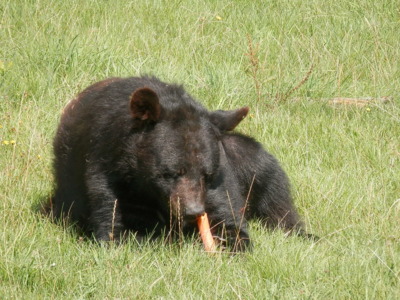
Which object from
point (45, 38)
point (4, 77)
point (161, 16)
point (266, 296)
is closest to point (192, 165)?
point (266, 296)

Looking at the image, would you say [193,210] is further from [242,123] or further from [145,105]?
[242,123]

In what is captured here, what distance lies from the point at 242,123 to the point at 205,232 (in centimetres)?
239

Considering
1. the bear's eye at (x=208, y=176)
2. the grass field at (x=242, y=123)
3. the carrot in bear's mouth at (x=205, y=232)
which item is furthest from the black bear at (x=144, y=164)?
the grass field at (x=242, y=123)

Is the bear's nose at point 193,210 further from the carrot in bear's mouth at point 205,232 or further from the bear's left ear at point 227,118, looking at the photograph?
the bear's left ear at point 227,118

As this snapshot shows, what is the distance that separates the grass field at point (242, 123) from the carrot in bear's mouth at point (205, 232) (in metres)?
0.09

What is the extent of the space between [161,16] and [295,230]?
4.63 m

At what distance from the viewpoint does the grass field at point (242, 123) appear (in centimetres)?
522

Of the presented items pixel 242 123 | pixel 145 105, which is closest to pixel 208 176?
pixel 145 105

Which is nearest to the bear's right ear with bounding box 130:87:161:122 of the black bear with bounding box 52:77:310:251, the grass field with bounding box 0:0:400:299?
the black bear with bounding box 52:77:310:251

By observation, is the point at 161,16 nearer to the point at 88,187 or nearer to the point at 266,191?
the point at 266,191

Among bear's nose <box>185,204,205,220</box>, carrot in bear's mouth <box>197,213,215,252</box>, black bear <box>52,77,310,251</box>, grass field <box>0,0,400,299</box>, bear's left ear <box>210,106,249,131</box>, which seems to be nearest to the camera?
grass field <box>0,0,400,299</box>

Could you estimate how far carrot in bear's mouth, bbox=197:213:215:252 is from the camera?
5922 millimetres

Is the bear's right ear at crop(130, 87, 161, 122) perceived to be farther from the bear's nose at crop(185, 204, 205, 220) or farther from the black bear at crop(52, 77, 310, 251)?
the bear's nose at crop(185, 204, 205, 220)

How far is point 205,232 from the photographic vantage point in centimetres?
601
